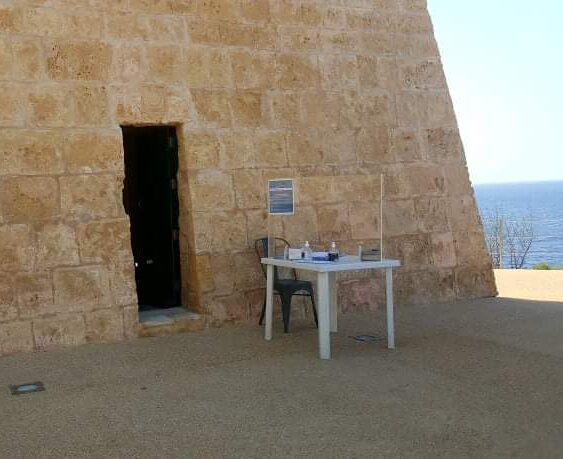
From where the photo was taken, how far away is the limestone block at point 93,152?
5352 millimetres

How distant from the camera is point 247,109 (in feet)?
20.3

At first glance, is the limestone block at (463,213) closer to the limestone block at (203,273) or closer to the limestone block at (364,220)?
the limestone block at (364,220)

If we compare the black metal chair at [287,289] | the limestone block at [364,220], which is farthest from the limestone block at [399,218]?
the black metal chair at [287,289]

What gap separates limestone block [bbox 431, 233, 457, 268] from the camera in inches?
280

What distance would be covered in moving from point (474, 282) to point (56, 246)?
4.39 m

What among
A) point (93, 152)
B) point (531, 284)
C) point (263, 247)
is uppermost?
point (93, 152)

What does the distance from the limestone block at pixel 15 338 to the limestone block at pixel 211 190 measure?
5.47 feet

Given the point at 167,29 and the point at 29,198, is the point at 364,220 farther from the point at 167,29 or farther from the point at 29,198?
the point at 29,198

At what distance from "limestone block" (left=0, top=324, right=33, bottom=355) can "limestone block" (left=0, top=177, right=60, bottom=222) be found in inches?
31.0

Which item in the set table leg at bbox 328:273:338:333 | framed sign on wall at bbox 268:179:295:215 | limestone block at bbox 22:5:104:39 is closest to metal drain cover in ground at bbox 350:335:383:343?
table leg at bbox 328:273:338:333

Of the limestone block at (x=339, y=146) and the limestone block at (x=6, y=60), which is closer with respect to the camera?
the limestone block at (x=6, y=60)

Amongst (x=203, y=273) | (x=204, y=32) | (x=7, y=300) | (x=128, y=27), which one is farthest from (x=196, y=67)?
(x=7, y=300)

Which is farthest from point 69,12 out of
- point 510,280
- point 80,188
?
point 510,280

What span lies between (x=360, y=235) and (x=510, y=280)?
11.2ft
